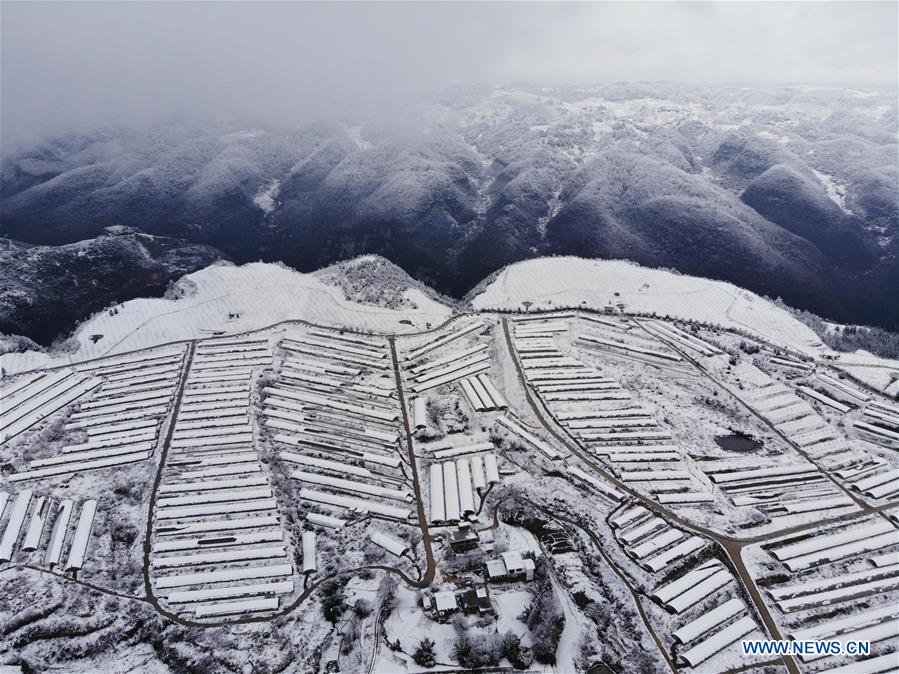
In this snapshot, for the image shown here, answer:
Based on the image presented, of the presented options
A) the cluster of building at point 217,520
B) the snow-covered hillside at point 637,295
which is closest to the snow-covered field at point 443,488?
the cluster of building at point 217,520

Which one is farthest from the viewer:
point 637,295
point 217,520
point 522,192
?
point 522,192

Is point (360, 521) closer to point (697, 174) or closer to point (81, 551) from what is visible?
point (81, 551)

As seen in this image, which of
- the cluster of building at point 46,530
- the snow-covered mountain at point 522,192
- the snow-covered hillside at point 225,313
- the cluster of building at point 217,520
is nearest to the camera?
the cluster of building at point 217,520

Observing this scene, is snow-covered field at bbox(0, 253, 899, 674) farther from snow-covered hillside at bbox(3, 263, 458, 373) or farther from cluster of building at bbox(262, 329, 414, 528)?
snow-covered hillside at bbox(3, 263, 458, 373)

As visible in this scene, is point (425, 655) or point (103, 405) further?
point (103, 405)

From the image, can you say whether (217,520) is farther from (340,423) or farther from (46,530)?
(340,423)

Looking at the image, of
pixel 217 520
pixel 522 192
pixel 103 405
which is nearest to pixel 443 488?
pixel 217 520

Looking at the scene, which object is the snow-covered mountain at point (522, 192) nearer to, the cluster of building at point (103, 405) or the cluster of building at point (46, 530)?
the cluster of building at point (103, 405)

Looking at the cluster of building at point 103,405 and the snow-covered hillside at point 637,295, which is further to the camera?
the snow-covered hillside at point 637,295

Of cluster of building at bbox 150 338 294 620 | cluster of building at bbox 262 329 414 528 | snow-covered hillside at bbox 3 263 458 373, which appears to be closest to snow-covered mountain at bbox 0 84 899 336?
snow-covered hillside at bbox 3 263 458 373
